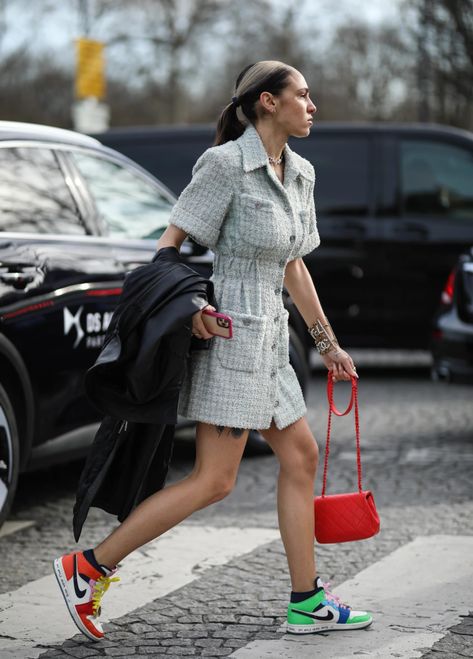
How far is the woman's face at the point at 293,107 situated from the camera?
3875mm

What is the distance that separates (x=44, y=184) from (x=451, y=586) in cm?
244

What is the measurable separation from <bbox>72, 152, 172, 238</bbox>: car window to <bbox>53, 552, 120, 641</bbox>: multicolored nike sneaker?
2.35m

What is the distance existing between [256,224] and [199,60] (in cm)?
4263

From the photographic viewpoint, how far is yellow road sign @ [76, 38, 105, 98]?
18984 millimetres

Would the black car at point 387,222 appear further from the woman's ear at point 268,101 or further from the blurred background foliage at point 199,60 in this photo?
the blurred background foliage at point 199,60

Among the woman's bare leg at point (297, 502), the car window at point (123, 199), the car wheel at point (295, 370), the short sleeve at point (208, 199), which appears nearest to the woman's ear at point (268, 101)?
the short sleeve at point (208, 199)

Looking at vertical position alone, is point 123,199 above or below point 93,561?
above

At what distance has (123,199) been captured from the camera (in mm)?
6141

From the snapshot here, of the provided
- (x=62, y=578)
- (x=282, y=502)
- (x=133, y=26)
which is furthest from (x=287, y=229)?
(x=133, y=26)

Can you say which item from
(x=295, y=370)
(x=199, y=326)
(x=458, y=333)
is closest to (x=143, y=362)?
(x=199, y=326)

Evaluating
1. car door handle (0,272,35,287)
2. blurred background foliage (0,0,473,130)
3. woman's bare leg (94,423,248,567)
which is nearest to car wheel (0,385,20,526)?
car door handle (0,272,35,287)

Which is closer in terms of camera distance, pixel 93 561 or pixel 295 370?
pixel 93 561

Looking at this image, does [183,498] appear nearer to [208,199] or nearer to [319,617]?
[319,617]

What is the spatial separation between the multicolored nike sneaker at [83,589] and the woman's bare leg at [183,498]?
1.8 inches
